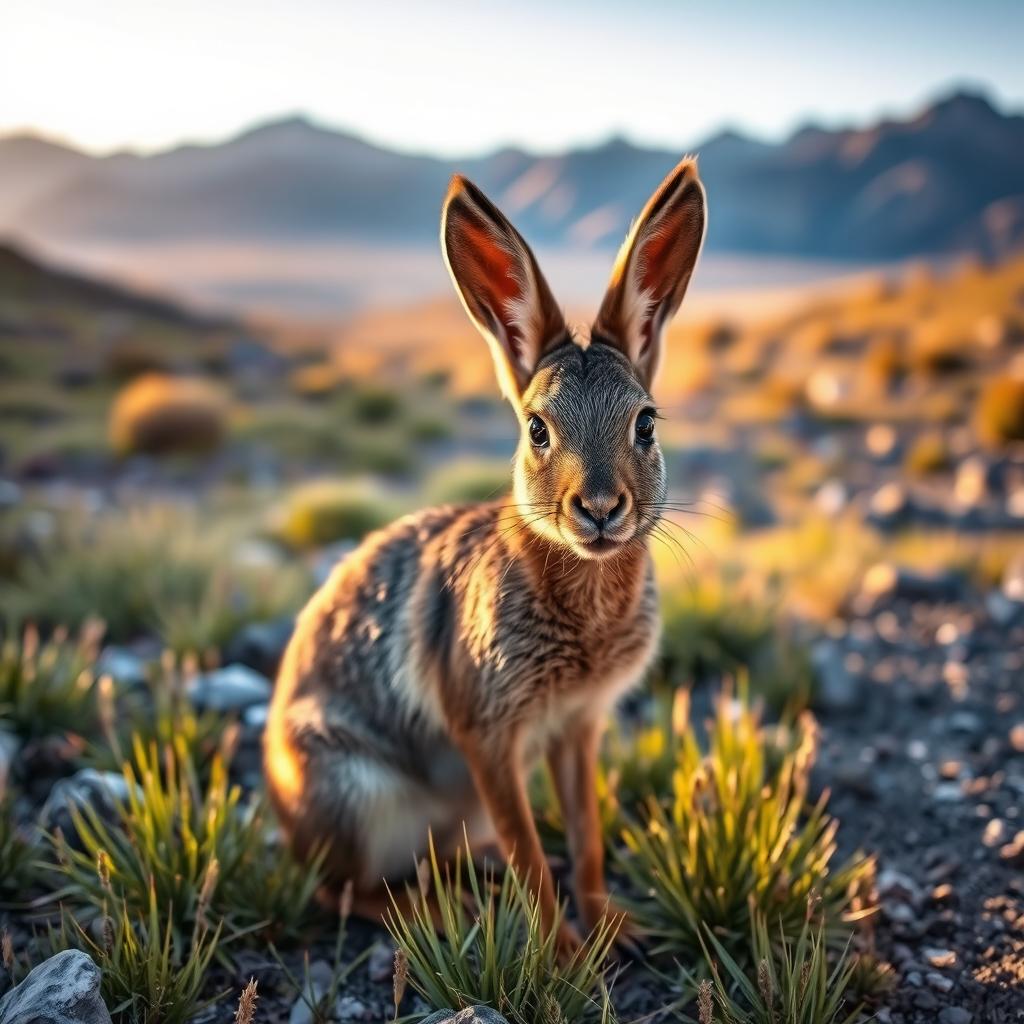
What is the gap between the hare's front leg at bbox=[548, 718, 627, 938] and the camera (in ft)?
12.2

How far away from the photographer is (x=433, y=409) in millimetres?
25188

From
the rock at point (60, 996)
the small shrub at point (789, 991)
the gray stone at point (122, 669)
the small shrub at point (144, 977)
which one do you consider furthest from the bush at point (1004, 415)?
the rock at point (60, 996)

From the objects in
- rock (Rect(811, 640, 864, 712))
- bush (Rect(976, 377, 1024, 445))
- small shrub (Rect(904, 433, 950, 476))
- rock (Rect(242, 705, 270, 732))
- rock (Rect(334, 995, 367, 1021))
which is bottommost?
rock (Rect(334, 995, 367, 1021))

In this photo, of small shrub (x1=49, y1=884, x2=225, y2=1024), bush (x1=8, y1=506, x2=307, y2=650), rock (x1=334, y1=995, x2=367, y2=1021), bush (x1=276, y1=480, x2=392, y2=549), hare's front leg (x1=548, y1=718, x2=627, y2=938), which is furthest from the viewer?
bush (x1=276, y1=480, x2=392, y2=549)

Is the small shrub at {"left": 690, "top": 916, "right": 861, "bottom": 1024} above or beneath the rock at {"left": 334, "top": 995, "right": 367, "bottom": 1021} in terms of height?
above

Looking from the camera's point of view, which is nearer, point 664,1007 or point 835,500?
point 664,1007

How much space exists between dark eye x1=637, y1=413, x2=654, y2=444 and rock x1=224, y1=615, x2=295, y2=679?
13.1 ft

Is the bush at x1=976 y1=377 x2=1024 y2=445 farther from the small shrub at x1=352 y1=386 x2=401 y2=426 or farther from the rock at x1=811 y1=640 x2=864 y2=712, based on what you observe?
the small shrub at x1=352 y1=386 x2=401 y2=426

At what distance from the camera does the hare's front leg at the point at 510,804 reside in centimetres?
338

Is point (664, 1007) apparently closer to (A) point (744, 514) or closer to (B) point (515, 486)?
(B) point (515, 486)

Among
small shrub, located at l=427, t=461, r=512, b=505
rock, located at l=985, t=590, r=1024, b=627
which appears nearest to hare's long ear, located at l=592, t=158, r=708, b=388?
rock, located at l=985, t=590, r=1024, b=627

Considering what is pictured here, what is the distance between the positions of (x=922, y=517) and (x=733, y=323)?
26780 mm

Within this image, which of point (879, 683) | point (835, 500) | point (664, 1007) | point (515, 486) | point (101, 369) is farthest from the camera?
point (101, 369)

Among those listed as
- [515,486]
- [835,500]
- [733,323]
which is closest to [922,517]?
[835,500]
